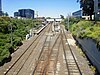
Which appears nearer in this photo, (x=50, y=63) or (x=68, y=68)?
(x=68, y=68)

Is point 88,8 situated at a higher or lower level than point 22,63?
higher

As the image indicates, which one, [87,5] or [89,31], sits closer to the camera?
[89,31]

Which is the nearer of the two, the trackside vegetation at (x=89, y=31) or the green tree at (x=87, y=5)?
the trackside vegetation at (x=89, y=31)

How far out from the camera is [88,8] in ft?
226

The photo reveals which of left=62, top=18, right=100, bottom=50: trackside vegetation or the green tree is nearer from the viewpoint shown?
left=62, top=18, right=100, bottom=50: trackside vegetation

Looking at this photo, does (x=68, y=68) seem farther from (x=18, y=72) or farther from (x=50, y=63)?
(x=18, y=72)

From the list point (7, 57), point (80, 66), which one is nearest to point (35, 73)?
point (80, 66)

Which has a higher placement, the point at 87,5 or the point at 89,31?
the point at 87,5

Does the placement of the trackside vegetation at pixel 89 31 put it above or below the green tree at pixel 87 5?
below

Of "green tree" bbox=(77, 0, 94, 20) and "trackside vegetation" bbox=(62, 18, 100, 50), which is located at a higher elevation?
"green tree" bbox=(77, 0, 94, 20)

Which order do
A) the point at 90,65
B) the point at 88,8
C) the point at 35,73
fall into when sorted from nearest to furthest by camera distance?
the point at 35,73 < the point at 90,65 < the point at 88,8

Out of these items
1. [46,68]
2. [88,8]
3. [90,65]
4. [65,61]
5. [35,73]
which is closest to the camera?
[35,73]

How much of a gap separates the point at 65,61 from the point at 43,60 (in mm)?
2380

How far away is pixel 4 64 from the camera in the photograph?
2350 cm
